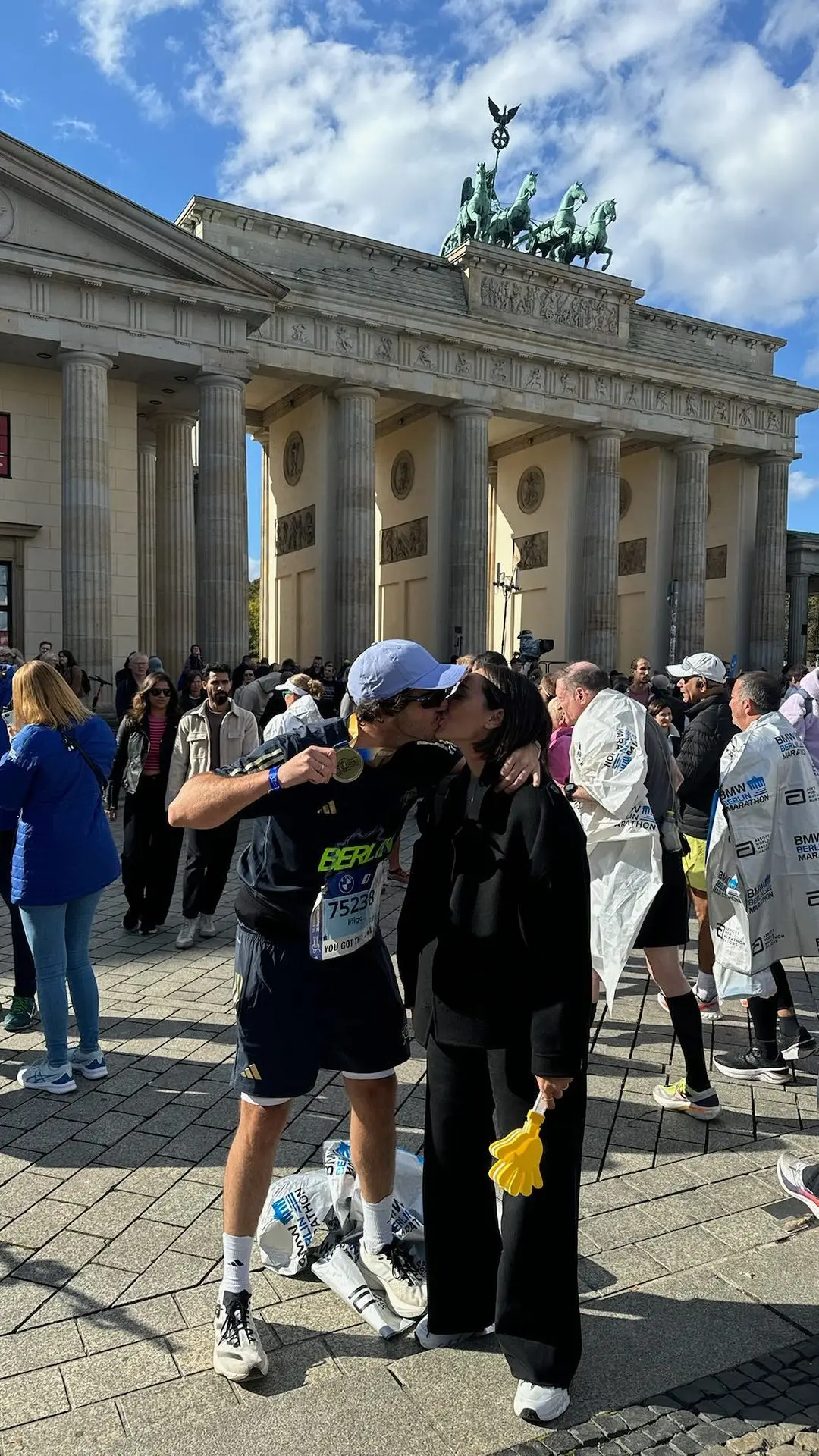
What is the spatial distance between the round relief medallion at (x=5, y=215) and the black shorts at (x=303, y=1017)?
24.6m

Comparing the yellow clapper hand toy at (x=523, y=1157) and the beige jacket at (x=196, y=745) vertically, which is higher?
the beige jacket at (x=196, y=745)

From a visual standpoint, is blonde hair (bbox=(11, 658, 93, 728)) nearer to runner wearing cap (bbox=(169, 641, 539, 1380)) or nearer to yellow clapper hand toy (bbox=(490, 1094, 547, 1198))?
runner wearing cap (bbox=(169, 641, 539, 1380))

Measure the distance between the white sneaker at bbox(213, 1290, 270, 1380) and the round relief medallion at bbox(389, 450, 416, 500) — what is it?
107 feet

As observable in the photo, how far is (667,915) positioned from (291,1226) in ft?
7.22

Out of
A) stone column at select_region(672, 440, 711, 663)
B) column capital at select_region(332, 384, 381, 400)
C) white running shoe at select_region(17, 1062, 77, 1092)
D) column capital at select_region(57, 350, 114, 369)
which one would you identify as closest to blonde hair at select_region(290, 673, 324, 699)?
white running shoe at select_region(17, 1062, 77, 1092)

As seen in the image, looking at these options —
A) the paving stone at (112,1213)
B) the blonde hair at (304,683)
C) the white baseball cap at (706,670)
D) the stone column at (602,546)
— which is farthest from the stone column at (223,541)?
the paving stone at (112,1213)

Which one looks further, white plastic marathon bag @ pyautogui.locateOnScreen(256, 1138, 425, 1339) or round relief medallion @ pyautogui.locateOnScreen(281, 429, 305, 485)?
round relief medallion @ pyautogui.locateOnScreen(281, 429, 305, 485)

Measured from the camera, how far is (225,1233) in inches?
114

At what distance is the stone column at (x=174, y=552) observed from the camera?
28172mm

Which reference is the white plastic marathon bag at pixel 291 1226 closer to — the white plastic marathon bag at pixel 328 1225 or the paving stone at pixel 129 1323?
the white plastic marathon bag at pixel 328 1225

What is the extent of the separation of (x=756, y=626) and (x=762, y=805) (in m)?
36.4

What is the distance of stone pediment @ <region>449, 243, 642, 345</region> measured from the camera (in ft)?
106

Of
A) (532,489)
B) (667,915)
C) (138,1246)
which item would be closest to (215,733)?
(667,915)

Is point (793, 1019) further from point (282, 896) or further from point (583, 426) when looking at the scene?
point (583, 426)
